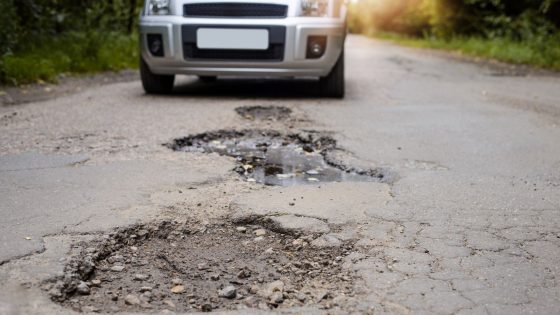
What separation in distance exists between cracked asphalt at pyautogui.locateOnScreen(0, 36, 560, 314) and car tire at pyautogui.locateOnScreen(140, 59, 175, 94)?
451mm

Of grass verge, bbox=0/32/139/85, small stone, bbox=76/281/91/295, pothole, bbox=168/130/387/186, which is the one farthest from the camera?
grass verge, bbox=0/32/139/85

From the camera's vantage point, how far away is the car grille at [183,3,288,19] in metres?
6.05

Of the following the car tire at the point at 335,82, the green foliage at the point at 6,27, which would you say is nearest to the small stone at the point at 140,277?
the car tire at the point at 335,82

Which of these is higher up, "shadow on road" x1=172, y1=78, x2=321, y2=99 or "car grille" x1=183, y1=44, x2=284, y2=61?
"car grille" x1=183, y1=44, x2=284, y2=61

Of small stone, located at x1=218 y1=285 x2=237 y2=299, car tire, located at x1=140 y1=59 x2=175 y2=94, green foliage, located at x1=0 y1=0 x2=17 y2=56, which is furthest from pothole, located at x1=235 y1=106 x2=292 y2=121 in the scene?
green foliage, located at x1=0 y1=0 x2=17 y2=56

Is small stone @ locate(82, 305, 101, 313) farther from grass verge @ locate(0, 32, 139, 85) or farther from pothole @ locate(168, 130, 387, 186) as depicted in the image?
grass verge @ locate(0, 32, 139, 85)

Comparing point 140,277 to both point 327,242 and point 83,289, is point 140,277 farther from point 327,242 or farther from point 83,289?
point 327,242

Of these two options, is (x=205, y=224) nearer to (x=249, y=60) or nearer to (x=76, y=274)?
(x=76, y=274)

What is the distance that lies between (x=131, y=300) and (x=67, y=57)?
6783mm

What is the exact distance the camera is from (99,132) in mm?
4555

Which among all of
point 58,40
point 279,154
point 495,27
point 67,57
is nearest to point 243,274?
point 279,154

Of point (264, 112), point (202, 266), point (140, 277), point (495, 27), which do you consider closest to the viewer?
point (140, 277)

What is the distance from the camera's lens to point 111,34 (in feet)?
33.8

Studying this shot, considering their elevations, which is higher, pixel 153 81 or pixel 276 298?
pixel 276 298
